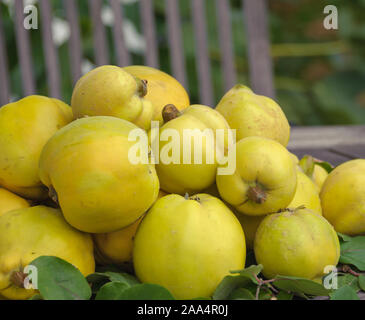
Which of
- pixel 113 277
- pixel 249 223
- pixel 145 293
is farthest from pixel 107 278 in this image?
pixel 249 223

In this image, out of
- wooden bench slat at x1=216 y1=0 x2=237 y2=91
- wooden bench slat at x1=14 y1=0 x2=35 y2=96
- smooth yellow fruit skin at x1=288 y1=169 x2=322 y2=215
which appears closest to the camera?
smooth yellow fruit skin at x1=288 y1=169 x2=322 y2=215

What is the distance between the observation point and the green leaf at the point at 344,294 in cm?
70

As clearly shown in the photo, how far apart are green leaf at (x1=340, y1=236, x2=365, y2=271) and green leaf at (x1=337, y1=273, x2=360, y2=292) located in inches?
1.1

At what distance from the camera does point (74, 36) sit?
2219 mm

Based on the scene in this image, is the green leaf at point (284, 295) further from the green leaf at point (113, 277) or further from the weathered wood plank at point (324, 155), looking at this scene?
the weathered wood plank at point (324, 155)

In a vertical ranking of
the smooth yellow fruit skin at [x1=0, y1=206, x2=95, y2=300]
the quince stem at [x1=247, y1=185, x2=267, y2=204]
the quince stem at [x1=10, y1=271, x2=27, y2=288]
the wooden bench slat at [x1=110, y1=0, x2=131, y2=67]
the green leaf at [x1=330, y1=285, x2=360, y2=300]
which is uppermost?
the wooden bench slat at [x1=110, y1=0, x2=131, y2=67]

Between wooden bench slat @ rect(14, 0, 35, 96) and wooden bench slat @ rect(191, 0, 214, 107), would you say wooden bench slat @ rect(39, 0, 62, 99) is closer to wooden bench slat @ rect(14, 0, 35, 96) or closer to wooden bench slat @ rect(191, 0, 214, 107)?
wooden bench slat @ rect(14, 0, 35, 96)

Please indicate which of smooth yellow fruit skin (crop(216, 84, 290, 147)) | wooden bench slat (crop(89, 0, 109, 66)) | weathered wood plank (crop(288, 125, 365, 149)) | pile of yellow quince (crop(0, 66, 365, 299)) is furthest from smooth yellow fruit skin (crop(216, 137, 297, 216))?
wooden bench slat (crop(89, 0, 109, 66))

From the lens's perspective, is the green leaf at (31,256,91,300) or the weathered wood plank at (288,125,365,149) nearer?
the green leaf at (31,256,91,300)

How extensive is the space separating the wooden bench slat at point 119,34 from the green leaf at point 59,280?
63.9 inches

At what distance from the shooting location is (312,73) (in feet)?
11.4

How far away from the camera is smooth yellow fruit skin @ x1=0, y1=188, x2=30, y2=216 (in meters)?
0.80

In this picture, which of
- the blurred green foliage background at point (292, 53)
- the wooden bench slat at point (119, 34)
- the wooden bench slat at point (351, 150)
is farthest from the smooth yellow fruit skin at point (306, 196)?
the blurred green foliage background at point (292, 53)
